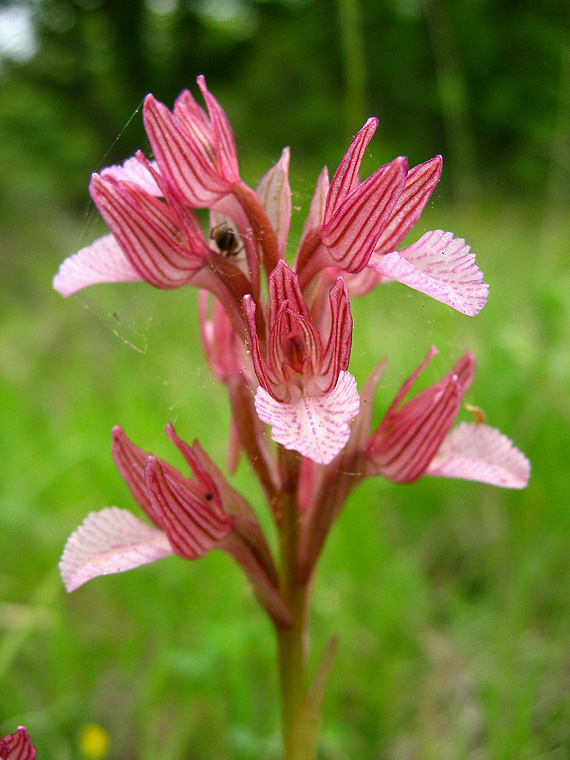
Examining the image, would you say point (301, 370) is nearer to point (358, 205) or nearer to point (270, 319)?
point (270, 319)

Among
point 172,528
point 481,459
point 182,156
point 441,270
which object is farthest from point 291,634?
point 182,156

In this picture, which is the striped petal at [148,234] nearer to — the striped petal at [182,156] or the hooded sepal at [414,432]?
the striped petal at [182,156]

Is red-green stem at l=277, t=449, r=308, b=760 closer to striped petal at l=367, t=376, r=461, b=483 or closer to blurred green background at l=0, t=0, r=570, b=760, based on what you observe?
striped petal at l=367, t=376, r=461, b=483

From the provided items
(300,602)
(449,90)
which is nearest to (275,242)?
(300,602)

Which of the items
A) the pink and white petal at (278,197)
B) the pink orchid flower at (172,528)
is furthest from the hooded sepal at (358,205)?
the pink orchid flower at (172,528)

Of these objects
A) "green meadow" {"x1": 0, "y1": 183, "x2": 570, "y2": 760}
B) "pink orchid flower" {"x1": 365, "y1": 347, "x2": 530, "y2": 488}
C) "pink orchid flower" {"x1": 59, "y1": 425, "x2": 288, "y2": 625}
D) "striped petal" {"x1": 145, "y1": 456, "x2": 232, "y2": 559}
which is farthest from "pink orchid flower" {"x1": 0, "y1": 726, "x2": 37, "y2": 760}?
"pink orchid flower" {"x1": 365, "y1": 347, "x2": 530, "y2": 488}

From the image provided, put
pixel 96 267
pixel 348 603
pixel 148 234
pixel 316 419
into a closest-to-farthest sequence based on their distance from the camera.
Answer: pixel 316 419, pixel 148 234, pixel 96 267, pixel 348 603

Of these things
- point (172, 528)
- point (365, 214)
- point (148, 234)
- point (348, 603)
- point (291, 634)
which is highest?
point (148, 234)
